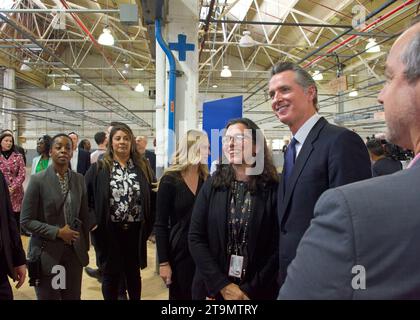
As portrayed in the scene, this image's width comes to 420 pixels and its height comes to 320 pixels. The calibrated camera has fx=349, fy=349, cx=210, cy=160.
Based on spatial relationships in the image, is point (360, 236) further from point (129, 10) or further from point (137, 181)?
point (129, 10)

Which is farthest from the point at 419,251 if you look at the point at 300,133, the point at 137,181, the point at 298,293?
the point at 137,181

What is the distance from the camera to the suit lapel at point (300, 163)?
1347mm

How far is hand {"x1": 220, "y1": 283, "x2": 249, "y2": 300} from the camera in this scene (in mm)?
1515

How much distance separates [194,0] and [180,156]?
1835 mm

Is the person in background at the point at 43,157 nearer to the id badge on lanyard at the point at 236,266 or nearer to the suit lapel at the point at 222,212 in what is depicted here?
the suit lapel at the point at 222,212

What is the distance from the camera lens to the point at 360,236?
51 centimetres

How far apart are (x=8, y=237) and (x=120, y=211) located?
729 mm

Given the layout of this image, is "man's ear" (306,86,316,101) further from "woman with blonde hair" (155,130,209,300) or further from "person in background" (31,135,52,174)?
"person in background" (31,135,52,174)

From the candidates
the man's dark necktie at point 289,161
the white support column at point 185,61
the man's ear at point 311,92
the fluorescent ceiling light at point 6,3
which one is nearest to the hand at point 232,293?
the man's dark necktie at point 289,161

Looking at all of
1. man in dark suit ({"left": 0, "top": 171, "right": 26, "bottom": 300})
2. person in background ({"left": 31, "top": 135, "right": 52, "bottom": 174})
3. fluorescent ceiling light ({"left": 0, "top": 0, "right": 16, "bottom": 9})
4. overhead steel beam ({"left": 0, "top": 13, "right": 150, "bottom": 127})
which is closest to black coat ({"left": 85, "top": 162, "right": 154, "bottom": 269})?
man in dark suit ({"left": 0, "top": 171, "right": 26, "bottom": 300})

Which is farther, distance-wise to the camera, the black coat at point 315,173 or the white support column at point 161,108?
the white support column at point 161,108

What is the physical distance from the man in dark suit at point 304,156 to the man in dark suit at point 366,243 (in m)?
0.68

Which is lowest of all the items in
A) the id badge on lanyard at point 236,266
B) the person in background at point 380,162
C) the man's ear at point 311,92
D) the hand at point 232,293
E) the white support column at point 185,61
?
the hand at point 232,293

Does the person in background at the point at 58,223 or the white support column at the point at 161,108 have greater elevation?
the white support column at the point at 161,108
